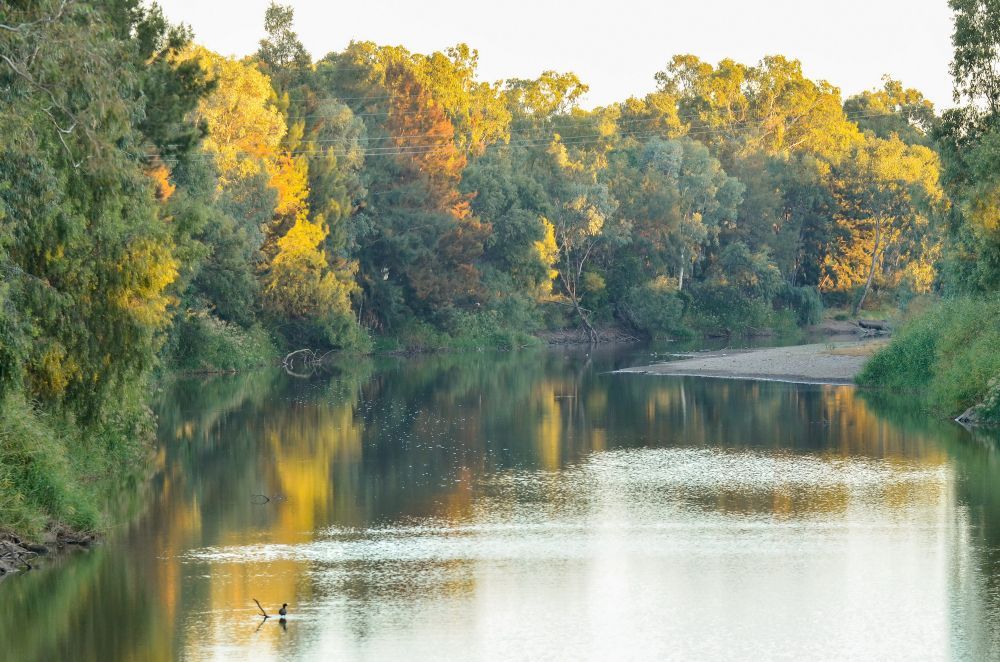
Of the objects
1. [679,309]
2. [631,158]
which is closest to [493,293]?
[679,309]

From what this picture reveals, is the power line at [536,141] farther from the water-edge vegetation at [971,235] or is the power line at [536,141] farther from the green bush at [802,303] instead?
the water-edge vegetation at [971,235]

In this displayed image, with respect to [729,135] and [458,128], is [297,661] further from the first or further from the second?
[729,135]

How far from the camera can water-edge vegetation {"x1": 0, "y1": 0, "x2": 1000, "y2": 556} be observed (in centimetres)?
2422

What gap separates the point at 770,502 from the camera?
30188 mm

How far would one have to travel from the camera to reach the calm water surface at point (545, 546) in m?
19.4

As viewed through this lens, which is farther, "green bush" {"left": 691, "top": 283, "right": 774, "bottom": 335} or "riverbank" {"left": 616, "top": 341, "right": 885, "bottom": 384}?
"green bush" {"left": 691, "top": 283, "right": 774, "bottom": 335}

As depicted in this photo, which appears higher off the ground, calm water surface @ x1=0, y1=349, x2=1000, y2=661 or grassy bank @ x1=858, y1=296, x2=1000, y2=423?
grassy bank @ x1=858, y1=296, x2=1000, y2=423

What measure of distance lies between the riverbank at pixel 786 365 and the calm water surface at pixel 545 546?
44.8 feet

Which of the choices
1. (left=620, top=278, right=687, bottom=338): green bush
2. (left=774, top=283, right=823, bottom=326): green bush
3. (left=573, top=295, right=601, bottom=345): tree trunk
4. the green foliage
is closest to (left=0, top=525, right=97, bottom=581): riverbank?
the green foliage

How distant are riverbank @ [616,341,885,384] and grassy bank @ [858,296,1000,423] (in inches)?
153

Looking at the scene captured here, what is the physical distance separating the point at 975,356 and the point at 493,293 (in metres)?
47.1

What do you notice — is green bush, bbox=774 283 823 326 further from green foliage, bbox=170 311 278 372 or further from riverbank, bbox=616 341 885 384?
green foliage, bbox=170 311 278 372

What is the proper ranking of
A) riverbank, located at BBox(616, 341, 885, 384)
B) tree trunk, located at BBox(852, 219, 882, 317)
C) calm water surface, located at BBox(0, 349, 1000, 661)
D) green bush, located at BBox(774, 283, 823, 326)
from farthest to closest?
tree trunk, located at BBox(852, 219, 882, 317) → green bush, located at BBox(774, 283, 823, 326) → riverbank, located at BBox(616, 341, 885, 384) → calm water surface, located at BBox(0, 349, 1000, 661)

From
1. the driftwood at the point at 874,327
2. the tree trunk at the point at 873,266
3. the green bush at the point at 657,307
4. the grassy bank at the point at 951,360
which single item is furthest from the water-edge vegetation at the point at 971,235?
the tree trunk at the point at 873,266
